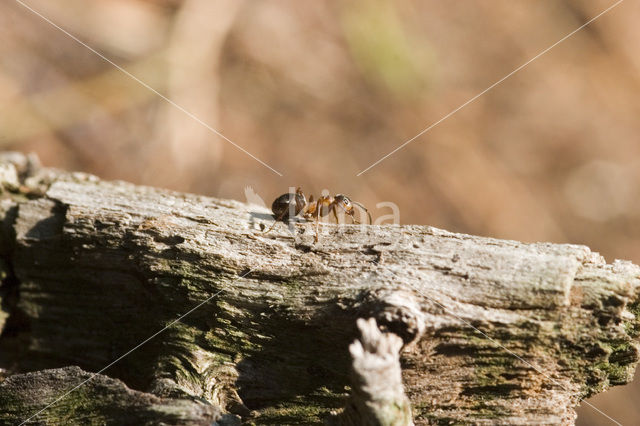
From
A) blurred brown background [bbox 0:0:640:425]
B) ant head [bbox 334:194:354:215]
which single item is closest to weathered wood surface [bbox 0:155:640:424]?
ant head [bbox 334:194:354:215]

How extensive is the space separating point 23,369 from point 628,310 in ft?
10.3

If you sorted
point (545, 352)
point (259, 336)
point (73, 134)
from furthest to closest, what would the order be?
point (73, 134)
point (259, 336)
point (545, 352)

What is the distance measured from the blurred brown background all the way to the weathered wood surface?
117 inches

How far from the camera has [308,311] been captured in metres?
2.78

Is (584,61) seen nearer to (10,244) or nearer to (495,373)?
(495,373)

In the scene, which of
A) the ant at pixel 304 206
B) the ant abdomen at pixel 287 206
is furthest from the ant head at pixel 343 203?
the ant abdomen at pixel 287 206

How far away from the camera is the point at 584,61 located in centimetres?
726

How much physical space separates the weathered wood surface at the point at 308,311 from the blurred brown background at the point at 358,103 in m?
2.97

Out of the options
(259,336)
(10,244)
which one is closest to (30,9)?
(10,244)

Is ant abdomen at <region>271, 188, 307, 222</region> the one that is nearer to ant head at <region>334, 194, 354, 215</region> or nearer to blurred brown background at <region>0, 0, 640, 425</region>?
ant head at <region>334, 194, 354, 215</region>

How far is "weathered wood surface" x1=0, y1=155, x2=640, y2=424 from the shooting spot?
268 cm

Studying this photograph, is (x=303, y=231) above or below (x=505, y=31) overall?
below

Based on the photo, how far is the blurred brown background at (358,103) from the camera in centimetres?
634

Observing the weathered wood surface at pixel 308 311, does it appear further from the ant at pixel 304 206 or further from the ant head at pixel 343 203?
the ant head at pixel 343 203
